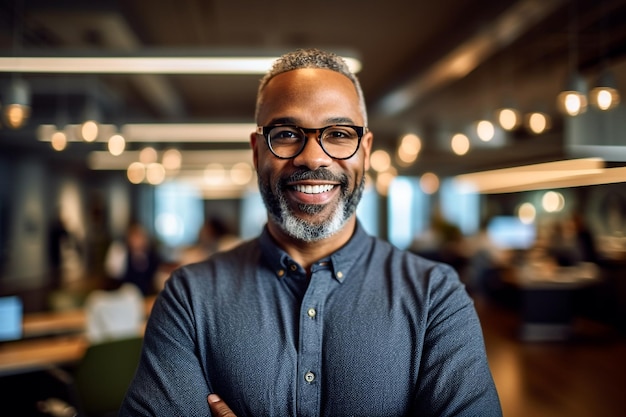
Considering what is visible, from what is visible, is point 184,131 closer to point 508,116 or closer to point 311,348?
point 508,116

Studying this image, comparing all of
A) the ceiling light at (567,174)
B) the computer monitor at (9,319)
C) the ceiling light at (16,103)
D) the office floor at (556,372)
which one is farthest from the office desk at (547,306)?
the ceiling light at (16,103)

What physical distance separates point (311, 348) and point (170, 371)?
365mm

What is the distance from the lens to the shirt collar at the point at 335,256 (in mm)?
1468

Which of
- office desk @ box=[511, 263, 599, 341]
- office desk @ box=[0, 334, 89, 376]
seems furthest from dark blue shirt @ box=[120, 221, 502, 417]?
office desk @ box=[511, 263, 599, 341]

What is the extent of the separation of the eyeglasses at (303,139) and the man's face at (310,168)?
0.05ft

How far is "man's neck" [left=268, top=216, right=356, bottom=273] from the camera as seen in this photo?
1.48 m

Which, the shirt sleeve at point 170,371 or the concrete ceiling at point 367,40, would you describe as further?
the concrete ceiling at point 367,40

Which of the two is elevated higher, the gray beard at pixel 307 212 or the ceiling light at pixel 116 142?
the ceiling light at pixel 116 142

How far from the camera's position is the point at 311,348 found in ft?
4.46

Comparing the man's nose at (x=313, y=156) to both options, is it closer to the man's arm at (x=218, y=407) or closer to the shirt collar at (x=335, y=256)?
the shirt collar at (x=335, y=256)

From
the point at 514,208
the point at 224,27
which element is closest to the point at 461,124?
the point at 514,208

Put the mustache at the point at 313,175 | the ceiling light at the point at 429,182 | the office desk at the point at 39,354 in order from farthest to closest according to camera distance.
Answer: the ceiling light at the point at 429,182 → the office desk at the point at 39,354 → the mustache at the point at 313,175

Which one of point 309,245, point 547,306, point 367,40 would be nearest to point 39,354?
point 309,245

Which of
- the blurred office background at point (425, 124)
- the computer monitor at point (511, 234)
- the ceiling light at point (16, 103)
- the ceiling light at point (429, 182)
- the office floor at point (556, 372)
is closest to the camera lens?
the blurred office background at point (425, 124)
